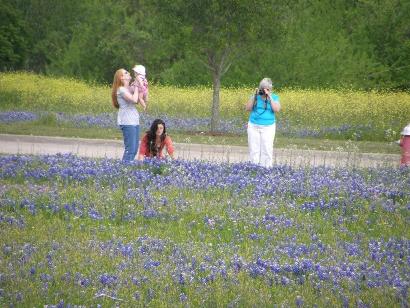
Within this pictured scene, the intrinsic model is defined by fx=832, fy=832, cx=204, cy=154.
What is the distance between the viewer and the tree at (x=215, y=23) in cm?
2345

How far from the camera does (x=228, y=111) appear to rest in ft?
94.3

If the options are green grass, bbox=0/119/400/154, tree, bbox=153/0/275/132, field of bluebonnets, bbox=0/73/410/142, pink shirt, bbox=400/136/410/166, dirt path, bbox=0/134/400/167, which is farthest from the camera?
field of bluebonnets, bbox=0/73/410/142

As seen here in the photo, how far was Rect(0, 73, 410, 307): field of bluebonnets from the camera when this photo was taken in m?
6.07

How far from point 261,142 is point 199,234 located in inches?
227

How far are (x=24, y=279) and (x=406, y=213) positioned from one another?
15.5 feet

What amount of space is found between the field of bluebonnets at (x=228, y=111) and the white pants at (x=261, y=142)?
9.10 m

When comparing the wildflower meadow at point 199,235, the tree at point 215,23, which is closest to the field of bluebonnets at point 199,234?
the wildflower meadow at point 199,235

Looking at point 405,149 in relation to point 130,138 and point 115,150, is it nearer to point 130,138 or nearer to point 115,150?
point 130,138

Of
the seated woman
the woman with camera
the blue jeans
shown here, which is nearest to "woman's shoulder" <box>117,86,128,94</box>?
the blue jeans

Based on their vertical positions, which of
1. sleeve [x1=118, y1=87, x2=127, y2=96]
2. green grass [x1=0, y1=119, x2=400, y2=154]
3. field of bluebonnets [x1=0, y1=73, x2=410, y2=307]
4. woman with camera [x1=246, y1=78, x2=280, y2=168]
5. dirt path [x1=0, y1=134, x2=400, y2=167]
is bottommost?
field of bluebonnets [x1=0, y1=73, x2=410, y2=307]

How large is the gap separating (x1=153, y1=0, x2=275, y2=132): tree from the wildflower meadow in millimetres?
12002

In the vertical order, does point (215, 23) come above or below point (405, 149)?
above

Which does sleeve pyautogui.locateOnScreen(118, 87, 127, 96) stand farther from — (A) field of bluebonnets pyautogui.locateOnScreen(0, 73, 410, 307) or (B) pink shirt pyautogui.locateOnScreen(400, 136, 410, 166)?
(B) pink shirt pyautogui.locateOnScreen(400, 136, 410, 166)

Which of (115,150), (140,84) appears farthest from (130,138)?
(115,150)
